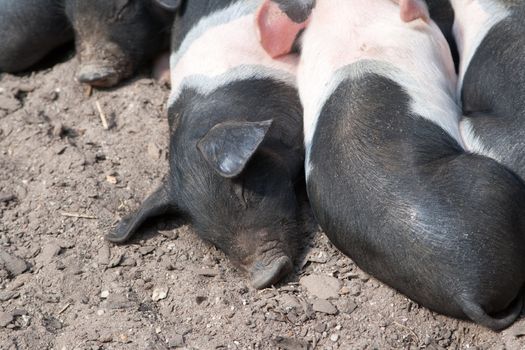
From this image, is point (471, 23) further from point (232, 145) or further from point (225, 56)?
point (232, 145)

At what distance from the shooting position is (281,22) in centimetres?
521

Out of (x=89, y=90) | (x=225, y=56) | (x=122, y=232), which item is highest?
(x=225, y=56)

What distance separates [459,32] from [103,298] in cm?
221

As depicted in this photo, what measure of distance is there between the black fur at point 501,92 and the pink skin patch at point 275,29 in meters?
0.91

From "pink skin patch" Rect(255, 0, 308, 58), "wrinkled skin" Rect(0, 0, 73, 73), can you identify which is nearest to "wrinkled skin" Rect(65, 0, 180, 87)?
"wrinkled skin" Rect(0, 0, 73, 73)

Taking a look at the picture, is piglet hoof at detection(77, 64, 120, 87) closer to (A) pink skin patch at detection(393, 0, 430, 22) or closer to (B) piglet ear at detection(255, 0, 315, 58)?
(B) piglet ear at detection(255, 0, 315, 58)

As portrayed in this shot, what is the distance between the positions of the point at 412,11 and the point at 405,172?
108cm

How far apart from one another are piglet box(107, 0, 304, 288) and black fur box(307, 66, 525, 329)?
0.27 m

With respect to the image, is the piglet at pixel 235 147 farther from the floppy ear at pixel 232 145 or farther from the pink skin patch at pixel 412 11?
the pink skin patch at pixel 412 11

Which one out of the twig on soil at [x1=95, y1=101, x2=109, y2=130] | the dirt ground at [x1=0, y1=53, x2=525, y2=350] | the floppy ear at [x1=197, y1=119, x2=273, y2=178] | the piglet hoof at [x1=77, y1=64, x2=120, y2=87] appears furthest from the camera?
the piglet hoof at [x1=77, y1=64, x2=120, y2=87]

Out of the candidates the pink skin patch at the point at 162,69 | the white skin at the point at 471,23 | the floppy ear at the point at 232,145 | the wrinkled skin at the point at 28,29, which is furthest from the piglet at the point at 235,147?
the wrinkled skin at the point at 28,29

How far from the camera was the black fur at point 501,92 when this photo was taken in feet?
14.7

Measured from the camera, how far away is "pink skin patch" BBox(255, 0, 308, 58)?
5.21 m

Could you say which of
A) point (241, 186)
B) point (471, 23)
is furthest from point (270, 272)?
point (471, 23)
